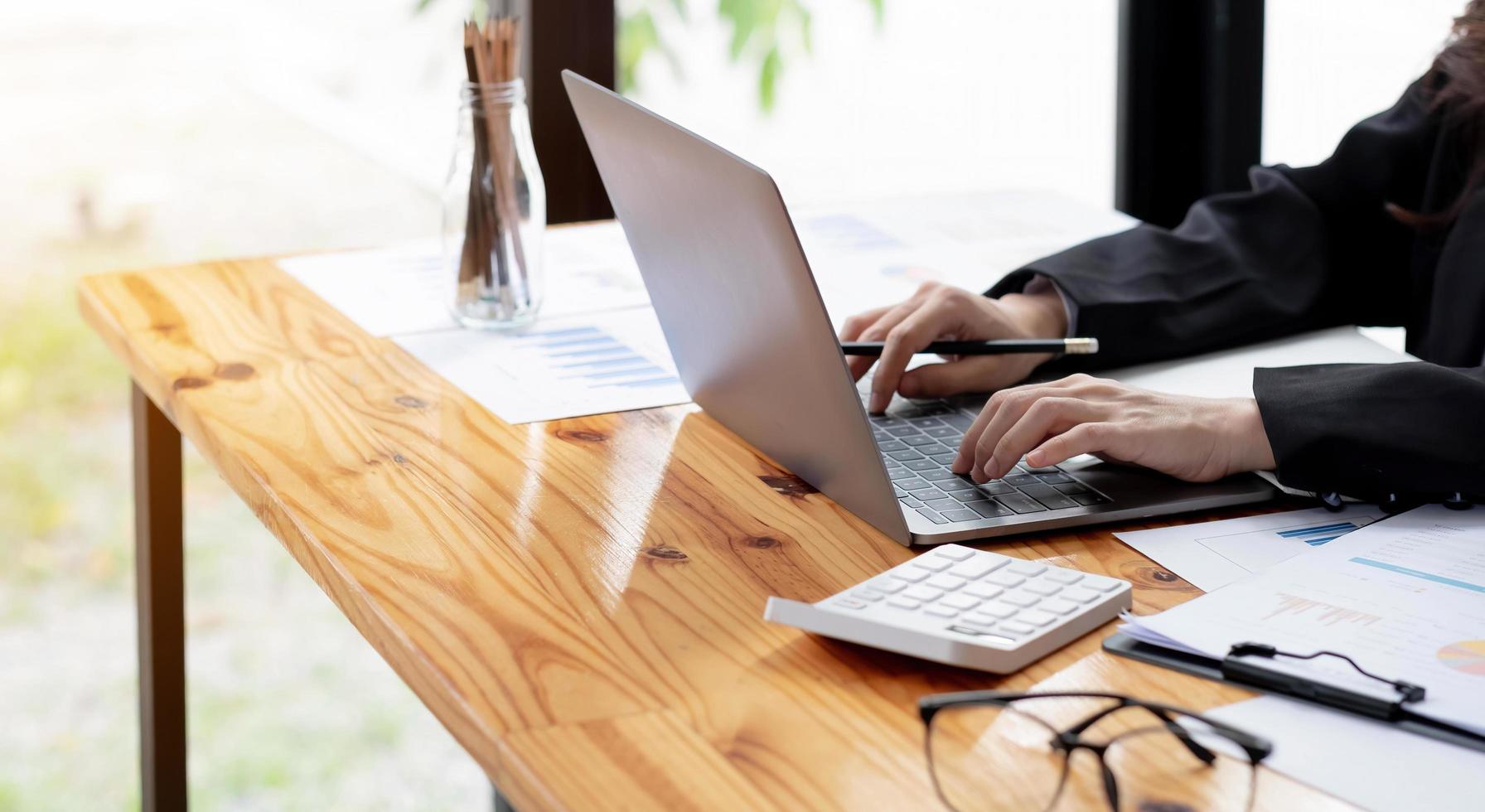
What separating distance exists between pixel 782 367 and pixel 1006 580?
19cm

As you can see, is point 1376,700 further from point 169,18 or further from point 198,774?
point 169,18

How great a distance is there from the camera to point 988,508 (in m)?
0.81

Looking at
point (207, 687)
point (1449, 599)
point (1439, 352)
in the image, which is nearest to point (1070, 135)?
point (1439, 352)

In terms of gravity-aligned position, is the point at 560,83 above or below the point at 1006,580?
above

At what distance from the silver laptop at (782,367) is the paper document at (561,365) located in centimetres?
9

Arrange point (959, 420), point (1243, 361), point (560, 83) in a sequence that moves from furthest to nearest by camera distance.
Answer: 1. point (560, 83)
2. point (1243, 361)
3. point (959, 420)

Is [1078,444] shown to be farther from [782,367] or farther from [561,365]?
[561,365]

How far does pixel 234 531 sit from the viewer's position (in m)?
2.62

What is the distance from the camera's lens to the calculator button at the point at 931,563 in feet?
2.32

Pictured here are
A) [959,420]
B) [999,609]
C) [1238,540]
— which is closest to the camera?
[999,609]

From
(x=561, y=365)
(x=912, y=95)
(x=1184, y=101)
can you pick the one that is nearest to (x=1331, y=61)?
(x=1184, y=101)

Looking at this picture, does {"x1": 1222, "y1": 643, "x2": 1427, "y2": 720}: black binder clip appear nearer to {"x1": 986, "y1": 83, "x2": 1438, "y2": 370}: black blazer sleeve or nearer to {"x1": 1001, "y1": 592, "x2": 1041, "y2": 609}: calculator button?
{"x1": 1001, "y1": 592, "x2": 1041, "y2": 609}: calculator button

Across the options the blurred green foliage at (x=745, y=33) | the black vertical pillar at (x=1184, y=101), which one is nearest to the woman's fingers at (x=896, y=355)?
the blurred green foliage at (x=745, y=33)

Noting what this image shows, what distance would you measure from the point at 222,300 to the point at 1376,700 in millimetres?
1000
